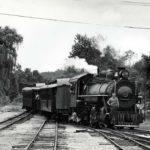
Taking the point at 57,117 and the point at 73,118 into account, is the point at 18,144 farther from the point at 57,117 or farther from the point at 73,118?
the point at 57,117

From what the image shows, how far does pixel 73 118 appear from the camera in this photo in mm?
21172

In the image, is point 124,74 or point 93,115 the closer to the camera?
point 124,74

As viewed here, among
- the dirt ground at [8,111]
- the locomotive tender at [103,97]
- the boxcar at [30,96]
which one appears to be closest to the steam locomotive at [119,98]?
the locomotive tender at [103,97]

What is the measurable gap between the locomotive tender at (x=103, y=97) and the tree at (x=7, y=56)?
57.0ft

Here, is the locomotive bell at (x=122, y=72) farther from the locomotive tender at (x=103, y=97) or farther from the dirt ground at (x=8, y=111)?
the dirt ground at (x=8, y=111)

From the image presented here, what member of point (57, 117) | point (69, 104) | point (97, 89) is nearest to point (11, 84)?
point (57, 117)

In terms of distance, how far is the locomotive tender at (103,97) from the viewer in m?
17.6

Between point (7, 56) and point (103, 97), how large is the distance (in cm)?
2298

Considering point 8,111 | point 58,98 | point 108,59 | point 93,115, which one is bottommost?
point 8,111

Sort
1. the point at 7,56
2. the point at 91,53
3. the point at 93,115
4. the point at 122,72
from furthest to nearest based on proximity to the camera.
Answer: the point at 91,53 < the point at 7,56 < the point at 93,115 < the point at 122,72

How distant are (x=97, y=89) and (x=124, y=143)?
24.2 ft

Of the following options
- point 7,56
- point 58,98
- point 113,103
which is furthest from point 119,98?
point 7,56

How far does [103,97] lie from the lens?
720 inches

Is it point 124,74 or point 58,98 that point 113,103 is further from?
point 58,98
